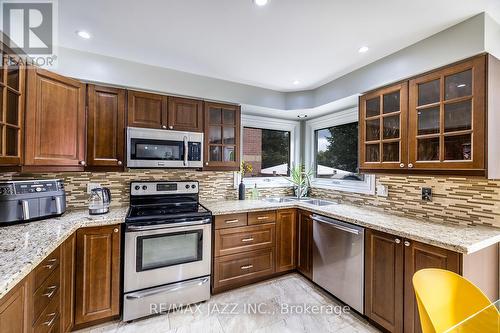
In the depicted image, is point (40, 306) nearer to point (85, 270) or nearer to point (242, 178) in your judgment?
point (85, 270)

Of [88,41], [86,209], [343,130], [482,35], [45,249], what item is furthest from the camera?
[343,130]

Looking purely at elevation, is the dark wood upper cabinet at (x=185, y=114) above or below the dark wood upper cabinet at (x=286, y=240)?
above

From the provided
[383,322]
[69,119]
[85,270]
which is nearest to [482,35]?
[383,322]

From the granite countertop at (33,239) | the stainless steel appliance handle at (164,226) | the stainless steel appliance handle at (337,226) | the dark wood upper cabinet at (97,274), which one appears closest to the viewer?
the granite countertop at (33,239)

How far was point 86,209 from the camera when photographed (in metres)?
2.29

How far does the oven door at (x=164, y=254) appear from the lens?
6.40ft

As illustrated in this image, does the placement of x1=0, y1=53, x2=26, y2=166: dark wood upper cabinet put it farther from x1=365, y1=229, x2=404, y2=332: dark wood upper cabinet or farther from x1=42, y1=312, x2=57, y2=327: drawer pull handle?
x1=365, y1=229, x2=404, y2=332: dark wood upper cabinet

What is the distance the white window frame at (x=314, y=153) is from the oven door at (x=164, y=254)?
185cm

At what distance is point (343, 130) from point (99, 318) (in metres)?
3.36

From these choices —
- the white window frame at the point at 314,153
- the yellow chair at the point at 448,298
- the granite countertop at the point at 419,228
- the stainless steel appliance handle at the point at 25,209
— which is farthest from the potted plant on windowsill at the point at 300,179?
the stainless steel appliance handle at the point at 25,209

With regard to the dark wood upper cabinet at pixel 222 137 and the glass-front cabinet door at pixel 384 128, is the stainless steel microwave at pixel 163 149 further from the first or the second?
the glass-front cabinet door at pixel 384 128

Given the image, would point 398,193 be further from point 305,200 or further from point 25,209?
point 25,209

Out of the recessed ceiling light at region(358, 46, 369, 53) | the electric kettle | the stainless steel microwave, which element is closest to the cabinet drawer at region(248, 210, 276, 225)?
the stainless steel microwave

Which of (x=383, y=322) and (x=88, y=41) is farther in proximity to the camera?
(x=88, y=41)
